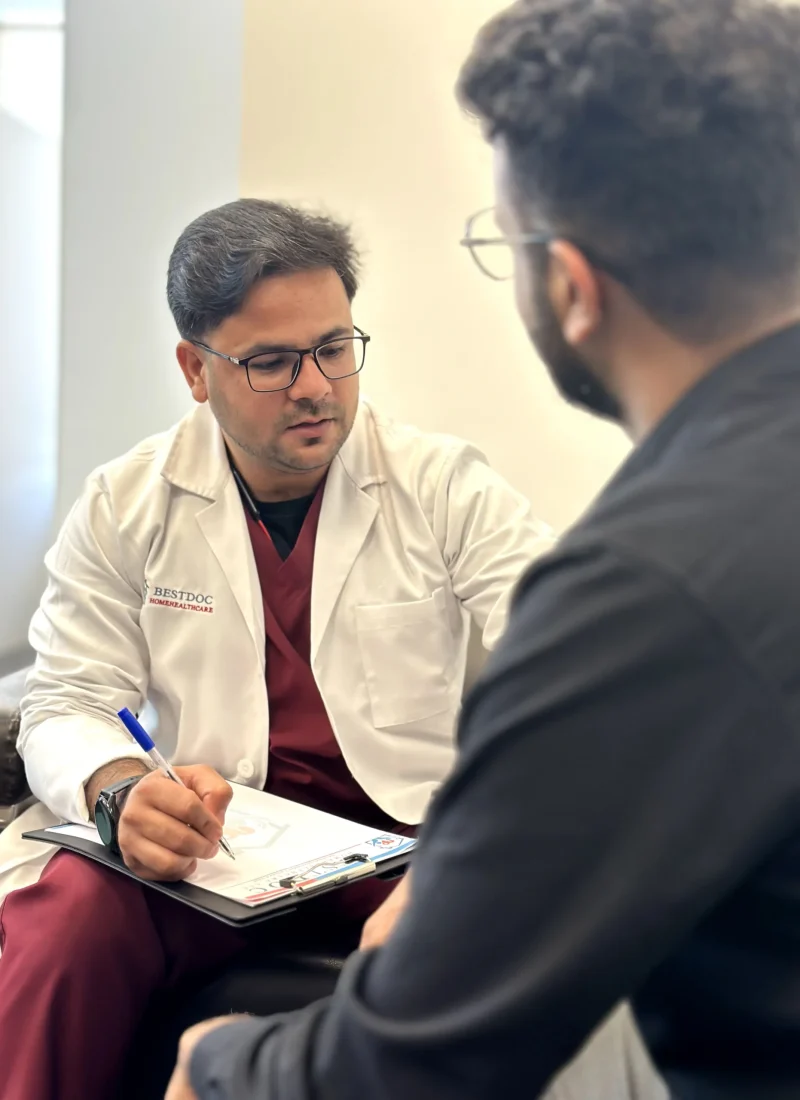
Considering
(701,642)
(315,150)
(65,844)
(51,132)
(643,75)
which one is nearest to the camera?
(701,642)

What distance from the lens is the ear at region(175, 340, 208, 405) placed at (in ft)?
5.66

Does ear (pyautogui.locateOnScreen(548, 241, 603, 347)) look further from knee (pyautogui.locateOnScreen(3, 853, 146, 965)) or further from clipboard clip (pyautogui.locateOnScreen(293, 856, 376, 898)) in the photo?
knee (pyautogui.locateOnScreen(3, 853, 146, 965))

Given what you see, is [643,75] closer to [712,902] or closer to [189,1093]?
[712,902]

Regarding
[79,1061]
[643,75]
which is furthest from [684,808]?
[79,1061]

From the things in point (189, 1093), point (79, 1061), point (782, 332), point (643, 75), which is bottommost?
point (79, 1061)

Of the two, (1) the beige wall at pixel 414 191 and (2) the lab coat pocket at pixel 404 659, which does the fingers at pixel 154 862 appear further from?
(1) the beige wall at pixel 414 191

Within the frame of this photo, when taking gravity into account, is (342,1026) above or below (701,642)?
below

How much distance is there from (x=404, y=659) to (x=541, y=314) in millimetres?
990

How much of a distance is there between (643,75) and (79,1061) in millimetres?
1175

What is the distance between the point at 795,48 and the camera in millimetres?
668

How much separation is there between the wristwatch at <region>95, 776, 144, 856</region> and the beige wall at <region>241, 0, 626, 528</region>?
1161mm

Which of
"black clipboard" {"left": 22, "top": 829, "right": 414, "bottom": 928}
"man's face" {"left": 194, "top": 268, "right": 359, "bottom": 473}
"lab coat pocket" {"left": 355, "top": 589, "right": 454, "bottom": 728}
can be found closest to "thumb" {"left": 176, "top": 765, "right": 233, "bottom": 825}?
"black clipboard" {"left": 22, "top": 829, "right": 414, "bottom": 928}

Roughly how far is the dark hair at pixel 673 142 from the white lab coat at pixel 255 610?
95 centimetres

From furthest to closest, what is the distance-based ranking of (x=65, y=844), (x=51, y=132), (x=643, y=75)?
1. (x=51, y=132)
2. (x=65, y=844)
3. (x=643, y=75)
